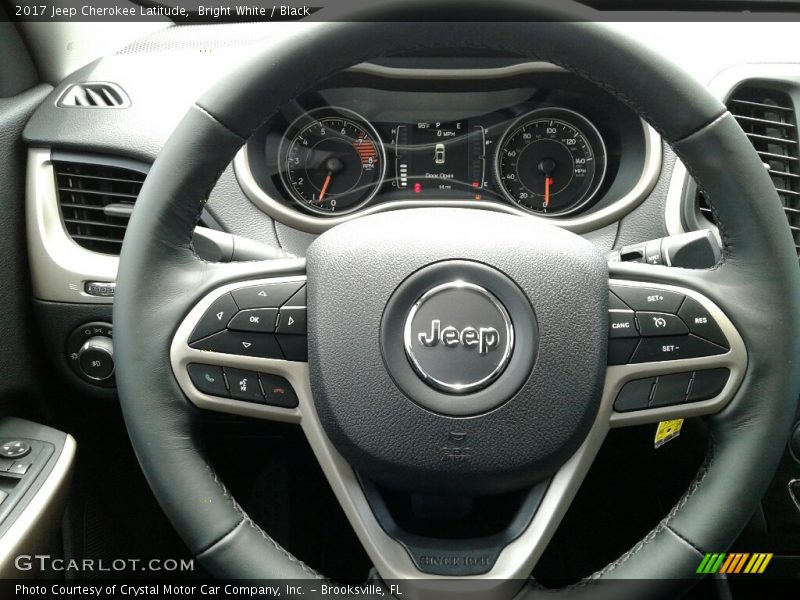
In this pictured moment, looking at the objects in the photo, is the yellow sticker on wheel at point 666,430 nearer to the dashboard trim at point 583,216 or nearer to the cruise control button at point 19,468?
the dashboard trim at point 583,216

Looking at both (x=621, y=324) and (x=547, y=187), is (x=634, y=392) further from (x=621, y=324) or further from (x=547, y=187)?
(x=547, y=187)

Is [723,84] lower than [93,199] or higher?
higher

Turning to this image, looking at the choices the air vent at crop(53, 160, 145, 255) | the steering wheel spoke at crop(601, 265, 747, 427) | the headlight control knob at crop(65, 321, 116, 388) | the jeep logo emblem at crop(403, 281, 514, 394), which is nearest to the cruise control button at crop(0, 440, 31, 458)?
the headlight control knob at crop(65, 321, 116, 388)

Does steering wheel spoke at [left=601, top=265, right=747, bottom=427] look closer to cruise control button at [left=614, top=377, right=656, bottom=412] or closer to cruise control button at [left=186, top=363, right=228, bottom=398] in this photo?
cruise control button at [left=614, top=377, right=656, bottom=412]

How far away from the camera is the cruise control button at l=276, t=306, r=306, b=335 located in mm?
1018

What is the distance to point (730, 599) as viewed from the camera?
165 cm

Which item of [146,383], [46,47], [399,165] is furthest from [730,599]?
[46,47]

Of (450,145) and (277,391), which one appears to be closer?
(277,391)

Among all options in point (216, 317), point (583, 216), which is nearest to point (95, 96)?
point (216, 317)

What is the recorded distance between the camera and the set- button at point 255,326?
1.01 metres

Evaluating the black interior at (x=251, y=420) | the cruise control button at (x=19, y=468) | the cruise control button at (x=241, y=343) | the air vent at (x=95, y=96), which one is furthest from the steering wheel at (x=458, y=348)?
the air vent at (x=95, y=96)

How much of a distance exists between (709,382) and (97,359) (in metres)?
1.11

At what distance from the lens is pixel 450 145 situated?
191cm

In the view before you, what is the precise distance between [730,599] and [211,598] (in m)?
0.99
